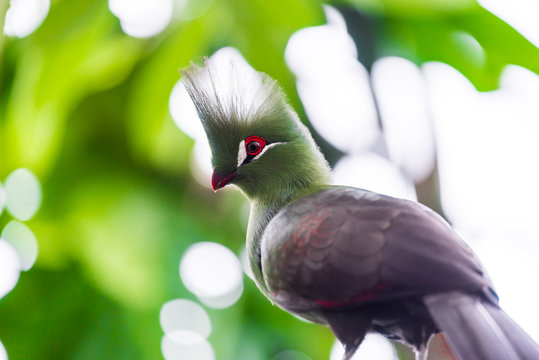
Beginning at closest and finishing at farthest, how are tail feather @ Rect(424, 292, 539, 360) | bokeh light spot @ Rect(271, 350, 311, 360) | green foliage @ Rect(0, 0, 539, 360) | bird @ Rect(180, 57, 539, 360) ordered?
tail feather @ Rect(424, 292, 539, 360) < bird @ Rect(180, 57, 539, 360) < green foliage @ Rect(0, 0, 539, 360) < bokeh light spot @ Rect(271, 350, 311, 360)

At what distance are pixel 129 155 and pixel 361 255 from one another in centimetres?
293

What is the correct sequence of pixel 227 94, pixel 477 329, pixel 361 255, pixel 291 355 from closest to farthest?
pixel 477 329, pixel 361 255, pixel 227 94, pixel 291 355

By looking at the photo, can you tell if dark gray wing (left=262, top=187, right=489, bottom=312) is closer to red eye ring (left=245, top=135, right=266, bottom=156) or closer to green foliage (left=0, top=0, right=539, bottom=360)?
red eye ring (left=245, top=135, right=266, bottom=156)

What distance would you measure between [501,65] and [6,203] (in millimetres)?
2861

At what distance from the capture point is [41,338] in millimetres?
3930

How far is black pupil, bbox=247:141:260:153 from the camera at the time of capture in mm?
1795

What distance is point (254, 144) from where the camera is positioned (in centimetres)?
180

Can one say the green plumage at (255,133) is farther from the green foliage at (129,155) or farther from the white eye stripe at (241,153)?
the green foliage at (129,155)

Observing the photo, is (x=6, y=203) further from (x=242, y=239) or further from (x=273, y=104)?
(x=273, y=104)

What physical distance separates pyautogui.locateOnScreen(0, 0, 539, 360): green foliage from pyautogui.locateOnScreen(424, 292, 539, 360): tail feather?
5.64 ft

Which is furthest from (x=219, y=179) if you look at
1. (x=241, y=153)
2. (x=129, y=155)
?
(x=129, y=155)

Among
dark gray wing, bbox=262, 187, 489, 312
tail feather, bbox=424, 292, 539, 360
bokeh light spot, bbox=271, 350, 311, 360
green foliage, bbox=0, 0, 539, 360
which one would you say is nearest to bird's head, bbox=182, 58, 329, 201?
dark gray wing, bbox=262, 187, 489, 312

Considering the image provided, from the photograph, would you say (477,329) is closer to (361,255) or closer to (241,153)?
(361,255)

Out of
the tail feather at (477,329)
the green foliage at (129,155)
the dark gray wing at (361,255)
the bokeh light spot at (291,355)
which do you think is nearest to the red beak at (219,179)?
the dark gray wing at (361,255)
